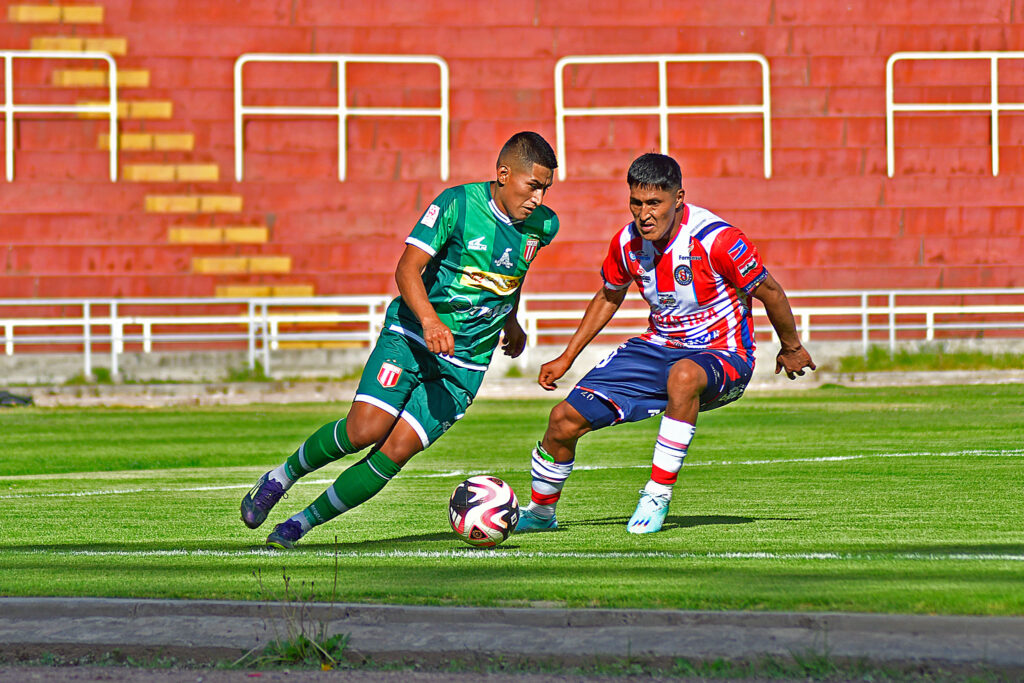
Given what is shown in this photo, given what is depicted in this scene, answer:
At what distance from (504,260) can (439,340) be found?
0.77 metres

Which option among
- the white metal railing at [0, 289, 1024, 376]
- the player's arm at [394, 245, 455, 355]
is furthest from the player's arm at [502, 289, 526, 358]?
the white metal railing at [0, 289, 1024, 376]

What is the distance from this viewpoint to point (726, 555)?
6043mm

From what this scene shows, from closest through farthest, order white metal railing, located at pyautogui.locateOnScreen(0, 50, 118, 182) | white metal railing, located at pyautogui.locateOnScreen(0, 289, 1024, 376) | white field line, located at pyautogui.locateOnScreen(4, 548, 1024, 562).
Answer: white field line, located at pyautogui.locateOnScreen(4, 548, 1024, 562) → white metal railing, located at pyautogui.locateOnScreen(0, 289, 1024, 376) → white metal railing, located at pyautogui.locateOnScreen(0, 50, 118, 182)

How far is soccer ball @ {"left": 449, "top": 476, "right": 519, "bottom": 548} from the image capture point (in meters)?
6.62

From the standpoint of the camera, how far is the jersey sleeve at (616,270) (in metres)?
7.53

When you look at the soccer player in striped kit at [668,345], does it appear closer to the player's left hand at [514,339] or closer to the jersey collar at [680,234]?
the jersey collar at [680,234]

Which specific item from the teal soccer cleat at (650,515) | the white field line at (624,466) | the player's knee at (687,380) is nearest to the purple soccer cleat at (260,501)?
the teal soccer cleat at (650,515)

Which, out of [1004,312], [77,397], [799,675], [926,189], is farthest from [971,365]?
[799,675]

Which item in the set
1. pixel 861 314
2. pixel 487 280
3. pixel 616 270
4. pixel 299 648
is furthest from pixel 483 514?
pixel 861 314

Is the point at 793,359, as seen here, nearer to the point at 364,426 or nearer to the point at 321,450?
the point at 364,426

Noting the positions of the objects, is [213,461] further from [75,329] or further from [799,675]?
[75,329]

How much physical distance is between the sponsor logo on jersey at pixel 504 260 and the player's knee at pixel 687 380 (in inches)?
38.4

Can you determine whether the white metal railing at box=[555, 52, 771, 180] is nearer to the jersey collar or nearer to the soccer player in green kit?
the jersey collar

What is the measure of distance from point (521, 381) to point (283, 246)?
7.09 metres
